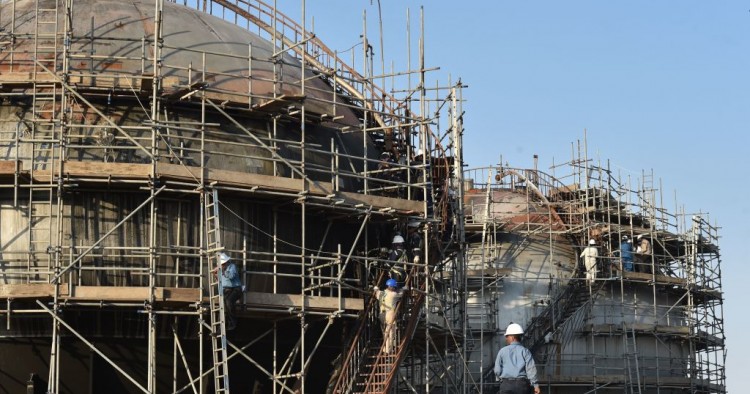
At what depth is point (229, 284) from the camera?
2450cm

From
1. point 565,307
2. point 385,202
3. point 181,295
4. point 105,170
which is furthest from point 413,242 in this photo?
A: point 565,307

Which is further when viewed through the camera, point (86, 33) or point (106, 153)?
point (86, 33)

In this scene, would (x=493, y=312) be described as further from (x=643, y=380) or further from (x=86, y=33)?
(x=86, y=33)

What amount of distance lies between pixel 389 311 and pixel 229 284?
4309 millimetres

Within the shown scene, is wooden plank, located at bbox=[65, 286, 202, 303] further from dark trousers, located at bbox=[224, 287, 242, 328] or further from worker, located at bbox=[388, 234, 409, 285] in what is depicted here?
worker, located at bbox=[388, 234, 409, 285]

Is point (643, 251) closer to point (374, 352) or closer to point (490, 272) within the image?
point (490, 272)

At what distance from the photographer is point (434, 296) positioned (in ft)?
100

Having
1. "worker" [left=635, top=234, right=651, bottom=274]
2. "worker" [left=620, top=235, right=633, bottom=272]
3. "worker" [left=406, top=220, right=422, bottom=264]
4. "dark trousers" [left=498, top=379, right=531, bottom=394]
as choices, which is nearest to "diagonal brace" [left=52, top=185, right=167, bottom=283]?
"worker" [left=406, top=220, right=422, bottom=264]

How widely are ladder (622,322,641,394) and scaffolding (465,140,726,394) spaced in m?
0.03

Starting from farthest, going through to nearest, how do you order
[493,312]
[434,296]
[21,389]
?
[493,312], [434,296], [21,389]

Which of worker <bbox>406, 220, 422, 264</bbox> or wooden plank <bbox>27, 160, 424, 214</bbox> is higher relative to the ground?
wooden plank <bbox>27, 160, 424, 214</bbox>

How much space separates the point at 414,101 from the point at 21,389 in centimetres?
1234

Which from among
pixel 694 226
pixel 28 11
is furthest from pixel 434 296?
pixel 694 226

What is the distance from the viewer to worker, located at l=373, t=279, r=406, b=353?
1083 inches
